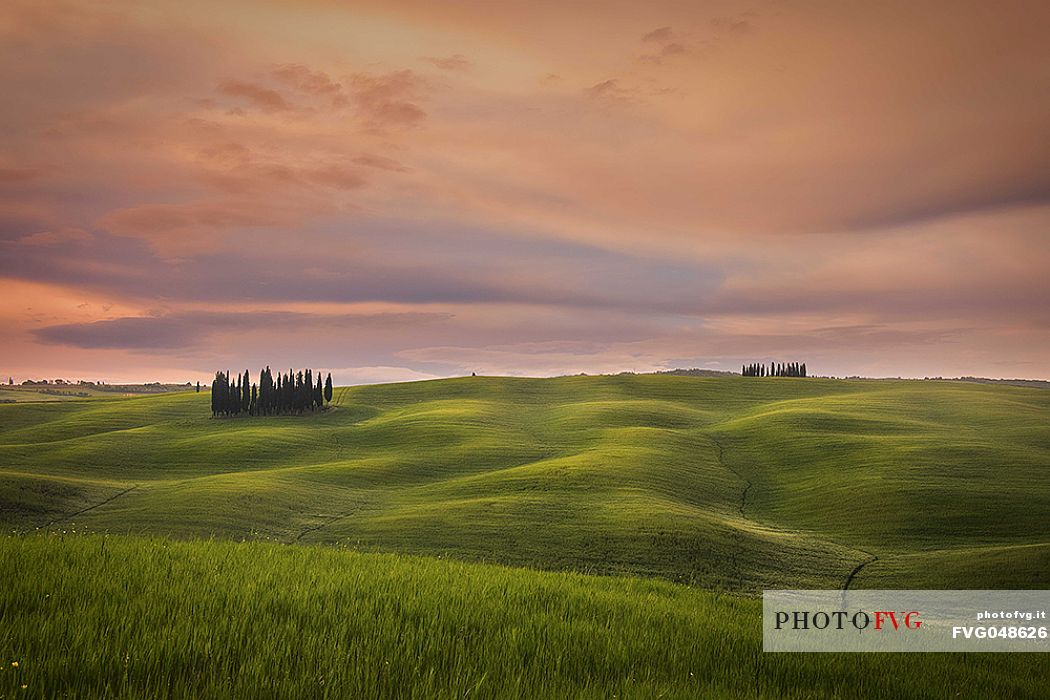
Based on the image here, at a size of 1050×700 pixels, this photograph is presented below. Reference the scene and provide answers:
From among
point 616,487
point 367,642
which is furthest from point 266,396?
point 367,642

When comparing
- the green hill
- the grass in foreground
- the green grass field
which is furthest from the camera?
the green hill

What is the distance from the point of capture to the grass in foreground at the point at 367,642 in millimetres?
5691

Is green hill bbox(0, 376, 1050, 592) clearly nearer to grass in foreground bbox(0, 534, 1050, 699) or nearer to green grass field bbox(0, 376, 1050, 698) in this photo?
green grass field bbox(0, 376, 1050, 698)

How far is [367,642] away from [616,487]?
4148 centimetres

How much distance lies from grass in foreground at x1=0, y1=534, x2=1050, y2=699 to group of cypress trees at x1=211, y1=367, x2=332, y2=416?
→ 352 feet

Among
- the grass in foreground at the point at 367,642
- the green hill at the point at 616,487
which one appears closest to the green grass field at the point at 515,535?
the grass in foreground at the point at 367,642

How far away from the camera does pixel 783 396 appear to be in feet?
391

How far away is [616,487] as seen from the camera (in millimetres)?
47156

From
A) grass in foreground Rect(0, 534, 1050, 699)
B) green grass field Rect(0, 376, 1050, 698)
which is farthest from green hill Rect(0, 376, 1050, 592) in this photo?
grass in foreground Rect(0, 534, 1050, 699)

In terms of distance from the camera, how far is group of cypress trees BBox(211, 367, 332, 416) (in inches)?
4473

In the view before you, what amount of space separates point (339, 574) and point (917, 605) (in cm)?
2377

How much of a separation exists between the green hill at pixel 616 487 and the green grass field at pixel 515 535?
0.91 feet

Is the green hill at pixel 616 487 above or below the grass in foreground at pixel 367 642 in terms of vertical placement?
below

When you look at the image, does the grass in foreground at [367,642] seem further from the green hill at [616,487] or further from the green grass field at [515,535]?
the green hill at [616,487]
